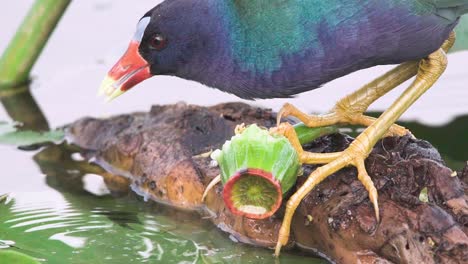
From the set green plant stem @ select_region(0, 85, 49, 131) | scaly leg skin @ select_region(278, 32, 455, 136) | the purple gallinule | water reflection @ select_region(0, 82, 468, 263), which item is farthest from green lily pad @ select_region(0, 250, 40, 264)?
green plant stem @ select_region(0, 85, 49, 131)

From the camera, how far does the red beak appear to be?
4055 mm

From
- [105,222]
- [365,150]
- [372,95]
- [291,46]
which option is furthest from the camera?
[372,95]

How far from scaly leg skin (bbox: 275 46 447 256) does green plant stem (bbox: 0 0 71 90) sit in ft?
6.13

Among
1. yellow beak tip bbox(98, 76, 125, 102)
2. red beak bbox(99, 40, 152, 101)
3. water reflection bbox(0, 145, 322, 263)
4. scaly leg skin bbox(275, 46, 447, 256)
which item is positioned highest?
red beak bbox(99, 40, 152, 101)

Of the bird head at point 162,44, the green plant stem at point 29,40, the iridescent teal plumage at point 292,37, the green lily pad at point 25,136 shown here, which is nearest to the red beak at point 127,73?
the bird head at point 162,44

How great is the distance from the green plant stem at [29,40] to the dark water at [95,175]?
0.62 ft

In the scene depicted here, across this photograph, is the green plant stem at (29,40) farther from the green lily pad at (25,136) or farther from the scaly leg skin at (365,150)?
the scaly leg skin at (365,150)

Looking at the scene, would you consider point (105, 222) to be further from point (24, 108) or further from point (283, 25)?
point (24, 108)

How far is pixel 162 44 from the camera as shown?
3992 millimetres

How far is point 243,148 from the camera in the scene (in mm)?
3619

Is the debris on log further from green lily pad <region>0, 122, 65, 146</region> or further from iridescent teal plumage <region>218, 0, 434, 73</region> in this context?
iridescent teal plumage <region>218, 0, 434, 73</region>

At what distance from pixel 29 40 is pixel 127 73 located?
1535 millimetres

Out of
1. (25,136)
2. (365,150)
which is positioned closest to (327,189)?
(365,150)

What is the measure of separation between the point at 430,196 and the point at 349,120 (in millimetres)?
675
